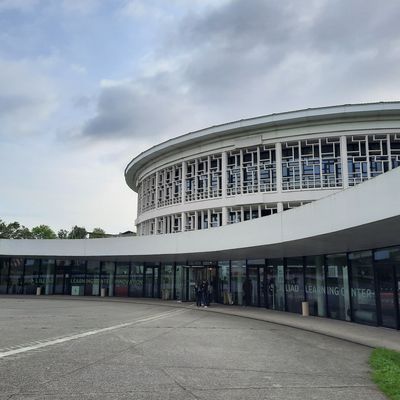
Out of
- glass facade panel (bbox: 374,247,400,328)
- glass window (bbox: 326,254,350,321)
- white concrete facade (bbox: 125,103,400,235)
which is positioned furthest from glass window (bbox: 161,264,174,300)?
glass facade panel (bbox: 374,247,400,328)

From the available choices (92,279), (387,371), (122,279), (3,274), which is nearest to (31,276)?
(3,274)

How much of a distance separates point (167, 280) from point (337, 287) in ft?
53.7

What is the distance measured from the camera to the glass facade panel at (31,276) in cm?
3716

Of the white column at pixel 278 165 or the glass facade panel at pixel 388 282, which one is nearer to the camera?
the glass facade panel at pixel 388 282

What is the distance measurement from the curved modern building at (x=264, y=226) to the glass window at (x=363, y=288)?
47 mm

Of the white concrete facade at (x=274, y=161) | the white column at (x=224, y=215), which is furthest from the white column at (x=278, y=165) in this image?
the white column at (x=224, y=215)

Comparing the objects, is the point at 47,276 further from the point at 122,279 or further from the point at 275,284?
the point at 275,284

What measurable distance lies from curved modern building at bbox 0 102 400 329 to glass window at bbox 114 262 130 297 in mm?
92

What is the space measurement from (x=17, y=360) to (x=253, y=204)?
2289 cm

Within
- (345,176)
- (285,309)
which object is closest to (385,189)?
(285,309)

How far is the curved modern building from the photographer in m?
15.5

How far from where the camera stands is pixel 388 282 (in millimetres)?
15961

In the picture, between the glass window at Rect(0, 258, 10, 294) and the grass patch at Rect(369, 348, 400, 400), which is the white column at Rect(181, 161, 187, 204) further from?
the grass patch at Rect(369, 348, 400, 400)

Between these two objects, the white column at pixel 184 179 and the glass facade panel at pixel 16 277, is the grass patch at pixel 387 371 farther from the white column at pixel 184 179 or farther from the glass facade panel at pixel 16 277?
the glass facade panel at pixel 16 277
